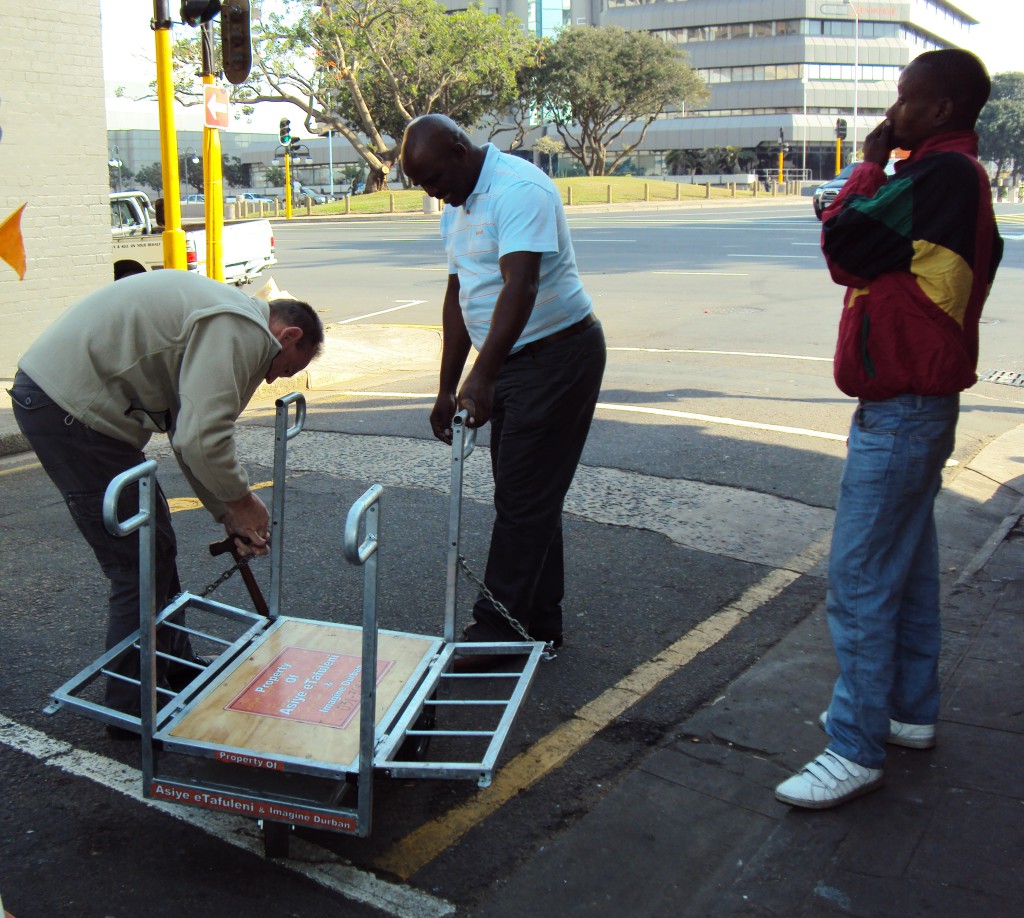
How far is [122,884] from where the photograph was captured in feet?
9.42

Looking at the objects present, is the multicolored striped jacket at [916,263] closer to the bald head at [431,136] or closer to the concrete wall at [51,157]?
the bald head at [431,136]

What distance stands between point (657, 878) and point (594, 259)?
19525 mm

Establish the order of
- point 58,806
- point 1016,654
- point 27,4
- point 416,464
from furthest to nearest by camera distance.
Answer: point 27,4
point 416,464
point 1016,654
point 58,806

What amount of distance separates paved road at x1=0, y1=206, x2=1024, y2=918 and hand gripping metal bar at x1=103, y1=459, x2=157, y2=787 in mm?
400

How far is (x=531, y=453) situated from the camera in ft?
12.8

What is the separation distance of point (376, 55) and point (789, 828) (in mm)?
50012

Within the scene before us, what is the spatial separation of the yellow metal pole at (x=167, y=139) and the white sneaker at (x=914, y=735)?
28.5 ft

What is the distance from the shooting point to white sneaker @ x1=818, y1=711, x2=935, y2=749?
→ 11.5 feet

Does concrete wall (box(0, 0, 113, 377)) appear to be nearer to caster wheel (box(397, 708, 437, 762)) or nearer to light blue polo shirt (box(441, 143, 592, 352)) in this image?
light blue polo shirt (box(441, 143, 592, 352))

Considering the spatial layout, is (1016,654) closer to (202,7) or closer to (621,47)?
(202,7)

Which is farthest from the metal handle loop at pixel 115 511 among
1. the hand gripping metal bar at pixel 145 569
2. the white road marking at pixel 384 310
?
the white road marking at pixel 384 310

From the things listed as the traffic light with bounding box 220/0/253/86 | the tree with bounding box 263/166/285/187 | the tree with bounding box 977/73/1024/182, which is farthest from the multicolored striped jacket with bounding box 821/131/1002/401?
the tree with bounding box 977/73/1024/182

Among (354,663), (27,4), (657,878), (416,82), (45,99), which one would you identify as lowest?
(657,878)

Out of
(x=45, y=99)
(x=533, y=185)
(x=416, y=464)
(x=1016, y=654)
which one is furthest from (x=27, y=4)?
(x=1016, y=654)
